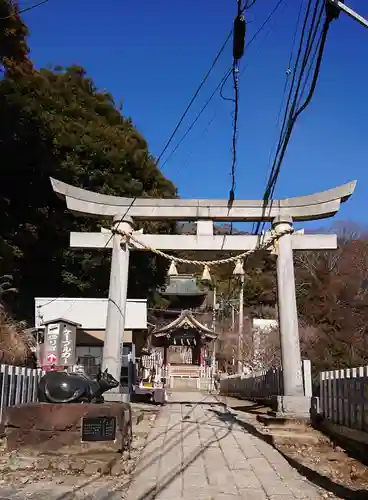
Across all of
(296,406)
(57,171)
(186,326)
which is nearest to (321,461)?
(296,406)

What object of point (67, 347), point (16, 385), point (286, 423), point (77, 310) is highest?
point (77, 310)

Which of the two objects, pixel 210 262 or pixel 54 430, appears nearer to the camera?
pixel 54 430

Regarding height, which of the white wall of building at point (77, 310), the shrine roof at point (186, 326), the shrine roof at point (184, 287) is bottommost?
the white wall of building at point (77, 310)

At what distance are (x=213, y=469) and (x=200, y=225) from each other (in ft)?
24.9

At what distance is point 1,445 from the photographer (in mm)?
7406

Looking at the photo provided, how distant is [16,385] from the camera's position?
29.7 ft

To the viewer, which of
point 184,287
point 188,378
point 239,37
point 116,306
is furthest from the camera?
point 184,287

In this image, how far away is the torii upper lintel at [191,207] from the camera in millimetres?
12891

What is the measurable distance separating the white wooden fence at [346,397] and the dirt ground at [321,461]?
Answer: 1.49 ft

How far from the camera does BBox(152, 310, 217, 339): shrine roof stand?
36.4 m

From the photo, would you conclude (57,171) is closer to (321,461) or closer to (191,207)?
(191,207)

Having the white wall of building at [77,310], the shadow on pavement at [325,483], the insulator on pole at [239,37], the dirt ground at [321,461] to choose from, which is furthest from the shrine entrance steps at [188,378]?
the insulator on pole at [239,37]

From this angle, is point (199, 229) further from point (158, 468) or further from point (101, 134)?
point (101, 134)

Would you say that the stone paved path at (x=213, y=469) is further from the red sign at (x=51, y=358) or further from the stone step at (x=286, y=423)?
the red sign at (x=51, y=358)
